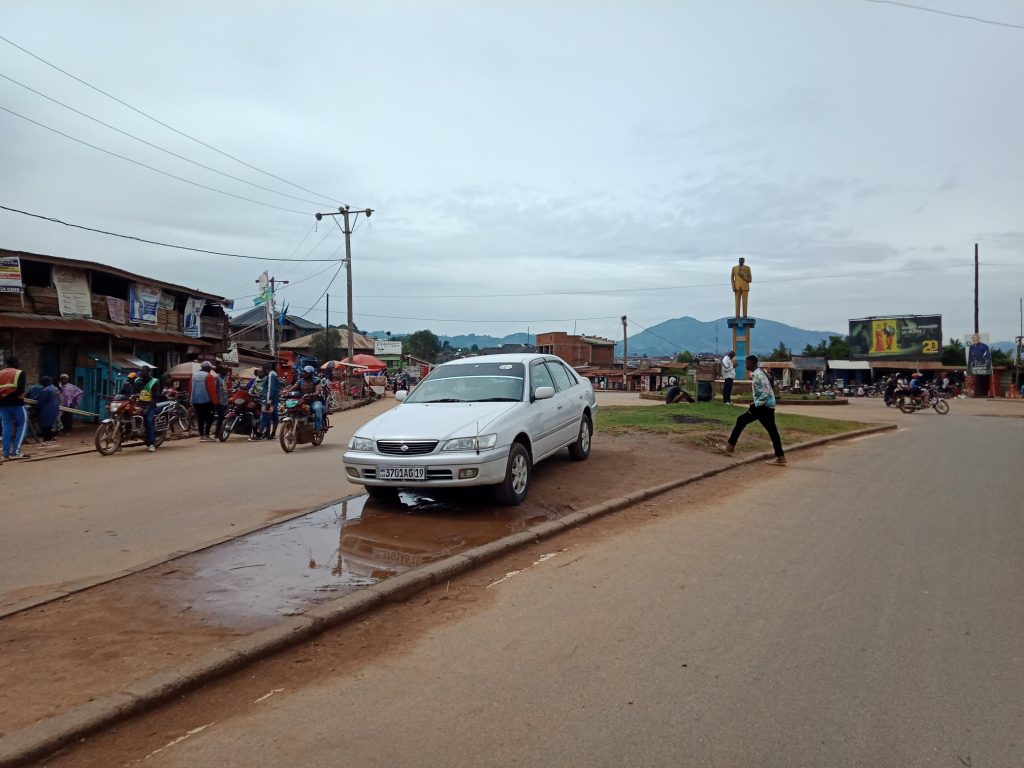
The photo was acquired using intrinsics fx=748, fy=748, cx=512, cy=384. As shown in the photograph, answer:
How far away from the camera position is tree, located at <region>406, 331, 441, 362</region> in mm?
97375

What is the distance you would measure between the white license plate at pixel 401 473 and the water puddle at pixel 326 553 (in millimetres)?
412

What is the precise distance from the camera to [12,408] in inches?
497

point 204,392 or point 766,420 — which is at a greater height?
point 204,392

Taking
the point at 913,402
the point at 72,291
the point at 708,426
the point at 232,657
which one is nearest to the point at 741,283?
the point at 913,402

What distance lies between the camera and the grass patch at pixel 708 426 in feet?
43.9

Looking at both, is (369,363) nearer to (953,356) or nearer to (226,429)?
(226,429)

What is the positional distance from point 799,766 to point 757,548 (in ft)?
11.8

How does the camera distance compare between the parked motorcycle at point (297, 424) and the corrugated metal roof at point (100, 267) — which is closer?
the parked motorcycle at point (297, 424)

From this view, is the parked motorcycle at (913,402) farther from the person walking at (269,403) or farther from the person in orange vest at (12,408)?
the person in orange vest at (12,408)

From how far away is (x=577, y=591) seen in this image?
17.2 feet

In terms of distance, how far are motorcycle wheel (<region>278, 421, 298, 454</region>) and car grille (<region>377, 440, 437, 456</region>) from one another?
680 cm

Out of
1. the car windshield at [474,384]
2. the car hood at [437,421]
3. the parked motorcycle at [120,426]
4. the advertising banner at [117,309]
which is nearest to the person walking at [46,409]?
the parked motorcycle at [120,426]

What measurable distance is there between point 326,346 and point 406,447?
59.9 meters

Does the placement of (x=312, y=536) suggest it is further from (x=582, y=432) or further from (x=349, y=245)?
(x=349, y=245)
